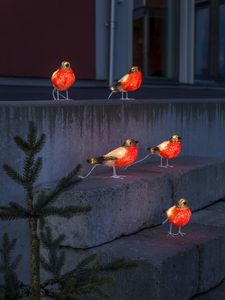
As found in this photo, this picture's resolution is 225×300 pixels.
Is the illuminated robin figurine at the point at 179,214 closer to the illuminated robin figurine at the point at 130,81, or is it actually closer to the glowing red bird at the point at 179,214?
the glowing red bird at the point at 179,214

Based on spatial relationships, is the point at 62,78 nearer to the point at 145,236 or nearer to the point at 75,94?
the point at 145,236

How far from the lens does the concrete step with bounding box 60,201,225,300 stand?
12.4 ft

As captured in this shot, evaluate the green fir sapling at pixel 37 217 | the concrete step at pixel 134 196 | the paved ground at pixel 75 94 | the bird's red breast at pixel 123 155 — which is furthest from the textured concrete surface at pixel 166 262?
the paved ground at pixel 75 94

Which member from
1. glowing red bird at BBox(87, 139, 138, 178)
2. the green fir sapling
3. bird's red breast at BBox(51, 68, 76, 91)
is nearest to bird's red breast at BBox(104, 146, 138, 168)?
glowing red bird at BBox(87, 139, 138, 178)

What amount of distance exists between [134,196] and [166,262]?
80 cm

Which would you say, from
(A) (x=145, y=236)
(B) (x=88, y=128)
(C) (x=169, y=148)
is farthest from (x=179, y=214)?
(B) (x=88, y=128)

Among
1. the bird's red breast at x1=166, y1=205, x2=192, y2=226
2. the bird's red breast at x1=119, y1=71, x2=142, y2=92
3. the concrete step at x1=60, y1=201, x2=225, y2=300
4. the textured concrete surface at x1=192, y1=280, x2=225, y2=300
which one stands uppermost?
the bird's red breast at x1=119, y1=71, x2=142, y2=92

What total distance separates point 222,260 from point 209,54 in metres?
11.4

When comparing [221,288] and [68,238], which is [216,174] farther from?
[68,238]

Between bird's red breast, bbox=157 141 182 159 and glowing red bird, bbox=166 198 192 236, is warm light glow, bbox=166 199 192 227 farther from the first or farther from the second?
bird's red breast, bbox=157 141 182 159

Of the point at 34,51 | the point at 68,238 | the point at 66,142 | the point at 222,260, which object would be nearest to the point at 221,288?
the point at 222,260

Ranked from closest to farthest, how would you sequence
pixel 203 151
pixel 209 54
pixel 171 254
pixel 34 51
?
pixel 171 254 → pixel 203 151 → pixel 34 51 → pixel 209 54

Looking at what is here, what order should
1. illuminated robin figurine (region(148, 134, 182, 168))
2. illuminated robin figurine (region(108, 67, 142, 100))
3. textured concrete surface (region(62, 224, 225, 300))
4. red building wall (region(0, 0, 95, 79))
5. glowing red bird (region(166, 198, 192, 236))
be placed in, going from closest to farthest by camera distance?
textured concrete surface (region(62, 224, 225, 300)) → glowing red bird (region(166, 198, 192, 236)) → illuminated robin figurine (region(148, 134, 182, 168)) → illuminated robin figurine (region(108, 67, 142, 100)) → red building wall (region(0, 0, 95, 79))

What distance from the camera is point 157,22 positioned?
13758 mm
